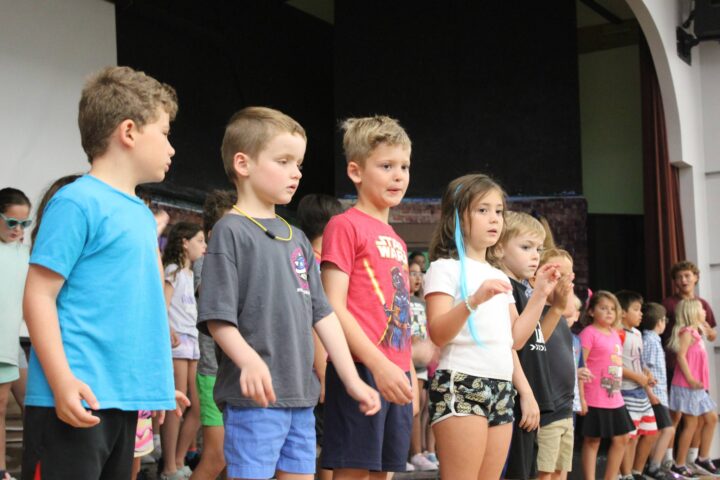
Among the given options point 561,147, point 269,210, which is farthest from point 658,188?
point 269,210

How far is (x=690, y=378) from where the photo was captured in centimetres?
712

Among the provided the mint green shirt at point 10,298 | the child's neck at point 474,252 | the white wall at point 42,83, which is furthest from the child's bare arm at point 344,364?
the white wall at point 42,83

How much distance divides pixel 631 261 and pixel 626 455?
489 centimetres

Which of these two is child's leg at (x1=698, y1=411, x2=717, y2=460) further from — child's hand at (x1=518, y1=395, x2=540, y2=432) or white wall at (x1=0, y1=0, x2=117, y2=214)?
white wall at (x1=0, y1=0, x2=117, y2=214)

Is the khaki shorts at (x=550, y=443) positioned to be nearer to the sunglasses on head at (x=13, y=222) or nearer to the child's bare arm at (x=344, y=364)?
the child's bare arm at (x=344, y=364)

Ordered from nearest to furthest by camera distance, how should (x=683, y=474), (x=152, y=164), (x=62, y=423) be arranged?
1. (x=62, y=423)
2. (x=152, y=164)
3. (x=683, y=474)

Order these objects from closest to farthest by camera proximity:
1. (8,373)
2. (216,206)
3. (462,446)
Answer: (462,446) < (216,206) < (8,373)

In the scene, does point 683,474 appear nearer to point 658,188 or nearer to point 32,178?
point 658,188

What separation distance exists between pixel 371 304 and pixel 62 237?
101cm

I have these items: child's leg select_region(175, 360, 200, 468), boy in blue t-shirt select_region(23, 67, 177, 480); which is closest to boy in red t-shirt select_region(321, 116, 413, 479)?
boy in blue t-shirt select_region(23, 67, 177, 480)

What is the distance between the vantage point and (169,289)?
14.7 ft

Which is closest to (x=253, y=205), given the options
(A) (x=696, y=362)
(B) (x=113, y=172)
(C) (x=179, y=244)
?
(B) (x=113, y=172)

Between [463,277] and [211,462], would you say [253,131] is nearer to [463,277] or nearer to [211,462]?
[463,277]

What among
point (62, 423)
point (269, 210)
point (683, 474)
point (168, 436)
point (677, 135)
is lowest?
point (683, 474)
